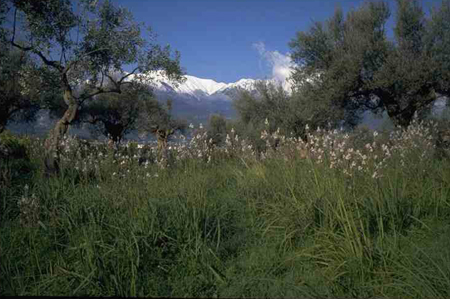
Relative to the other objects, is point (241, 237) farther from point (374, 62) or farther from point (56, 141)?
point (374, 62)

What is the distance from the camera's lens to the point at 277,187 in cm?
545

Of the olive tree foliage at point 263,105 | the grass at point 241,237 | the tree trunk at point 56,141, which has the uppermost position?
the olive tree foliage at point 263,105

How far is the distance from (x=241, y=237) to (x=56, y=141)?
6.45 m

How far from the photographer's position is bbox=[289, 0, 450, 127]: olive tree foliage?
626 inches

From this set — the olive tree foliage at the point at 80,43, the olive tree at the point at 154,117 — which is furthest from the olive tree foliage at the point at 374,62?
the olive tree at the point at 154,117

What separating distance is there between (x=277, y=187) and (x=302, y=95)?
44.8 feet

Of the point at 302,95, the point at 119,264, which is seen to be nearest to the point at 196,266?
the point at 119,264

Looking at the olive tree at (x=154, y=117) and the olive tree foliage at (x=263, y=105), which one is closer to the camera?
the olive tree foliage at (x=263, y=105)

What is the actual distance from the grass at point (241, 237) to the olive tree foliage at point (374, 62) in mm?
11542

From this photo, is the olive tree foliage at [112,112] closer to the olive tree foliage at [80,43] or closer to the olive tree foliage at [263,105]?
the olive tree foliage at [263,105]

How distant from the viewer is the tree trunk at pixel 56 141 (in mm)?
7867

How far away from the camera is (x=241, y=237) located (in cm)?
423

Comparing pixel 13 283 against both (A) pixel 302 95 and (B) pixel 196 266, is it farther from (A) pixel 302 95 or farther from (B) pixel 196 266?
(A) pixel 302 95

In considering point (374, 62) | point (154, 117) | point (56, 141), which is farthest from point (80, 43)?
point (154, 117)
